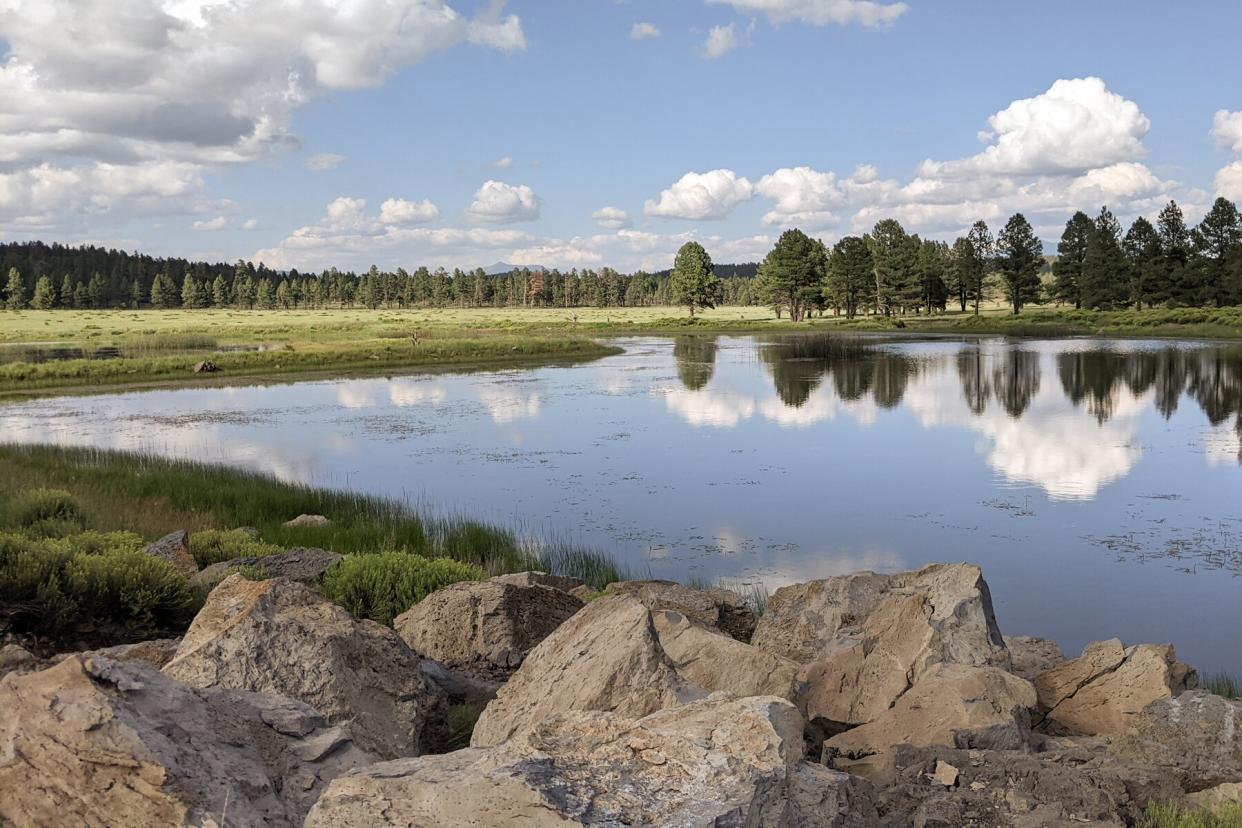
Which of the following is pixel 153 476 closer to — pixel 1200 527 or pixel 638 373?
pixel 1200 527

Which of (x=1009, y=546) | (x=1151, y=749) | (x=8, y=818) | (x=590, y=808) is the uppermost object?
(x=590, y=808)

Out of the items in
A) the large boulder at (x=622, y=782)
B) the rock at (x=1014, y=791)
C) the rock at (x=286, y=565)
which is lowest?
the rock at (x=286, y=565)

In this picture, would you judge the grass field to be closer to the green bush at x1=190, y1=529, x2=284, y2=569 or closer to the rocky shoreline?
the green bush at x1=190, y1=529, x2=284, y2=569

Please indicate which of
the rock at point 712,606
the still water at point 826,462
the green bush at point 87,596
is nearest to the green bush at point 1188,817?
the rock at point 712,606

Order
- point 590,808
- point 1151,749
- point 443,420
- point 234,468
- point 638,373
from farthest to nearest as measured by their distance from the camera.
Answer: point 638,373, point 443,420, point 234,468, point 1151,749, point 590,808

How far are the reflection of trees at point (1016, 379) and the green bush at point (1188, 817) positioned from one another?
3055 centimetres

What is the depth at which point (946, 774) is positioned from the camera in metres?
5.13

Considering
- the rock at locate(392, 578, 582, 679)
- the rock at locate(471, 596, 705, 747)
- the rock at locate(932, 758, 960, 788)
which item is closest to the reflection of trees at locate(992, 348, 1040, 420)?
the rock at locate(392, 578, 582, 679)

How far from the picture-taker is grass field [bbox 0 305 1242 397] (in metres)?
54.8

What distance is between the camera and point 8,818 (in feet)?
13.7

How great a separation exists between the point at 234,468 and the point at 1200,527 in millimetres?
21514

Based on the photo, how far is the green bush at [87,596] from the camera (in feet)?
30.9

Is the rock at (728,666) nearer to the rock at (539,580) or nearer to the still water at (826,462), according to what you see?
the rock at (539,580)

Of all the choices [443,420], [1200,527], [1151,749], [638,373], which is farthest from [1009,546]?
[638,373]
